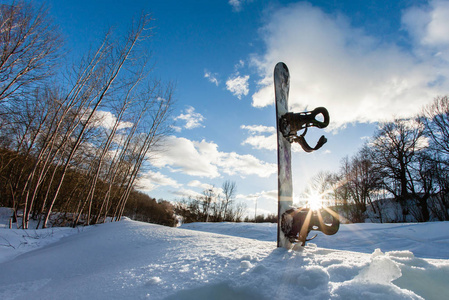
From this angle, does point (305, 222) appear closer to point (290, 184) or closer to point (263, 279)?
point (290, 184)

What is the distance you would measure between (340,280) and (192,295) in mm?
817

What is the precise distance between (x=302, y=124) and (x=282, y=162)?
1.59 feet

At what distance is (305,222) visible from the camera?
1.84 metres

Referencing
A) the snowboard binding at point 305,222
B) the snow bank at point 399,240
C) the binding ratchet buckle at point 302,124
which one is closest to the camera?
the snowboard binding at point 305,222

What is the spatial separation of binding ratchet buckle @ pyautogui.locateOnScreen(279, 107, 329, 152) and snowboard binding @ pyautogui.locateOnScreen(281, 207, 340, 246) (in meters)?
0.67

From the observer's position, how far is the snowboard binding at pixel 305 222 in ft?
5.64

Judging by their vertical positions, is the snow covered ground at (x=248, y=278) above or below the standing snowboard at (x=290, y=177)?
below

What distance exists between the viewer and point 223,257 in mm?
1646

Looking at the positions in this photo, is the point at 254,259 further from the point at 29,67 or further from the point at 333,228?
the point at 29,67

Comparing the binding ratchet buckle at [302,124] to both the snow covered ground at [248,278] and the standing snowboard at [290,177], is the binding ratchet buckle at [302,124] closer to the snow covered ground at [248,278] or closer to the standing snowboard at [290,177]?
the standing snowboard at [290,177]

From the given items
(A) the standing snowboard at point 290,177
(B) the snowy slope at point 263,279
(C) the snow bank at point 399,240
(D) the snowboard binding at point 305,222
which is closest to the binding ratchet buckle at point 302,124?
(A) the standing snowboard at point 290,177

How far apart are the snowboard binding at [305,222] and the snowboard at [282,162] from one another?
0.08m

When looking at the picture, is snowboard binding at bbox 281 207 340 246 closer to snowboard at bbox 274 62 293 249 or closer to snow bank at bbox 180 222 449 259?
snowboard at bbox 274 62 293 249

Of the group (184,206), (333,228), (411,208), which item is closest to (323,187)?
(411,208)
